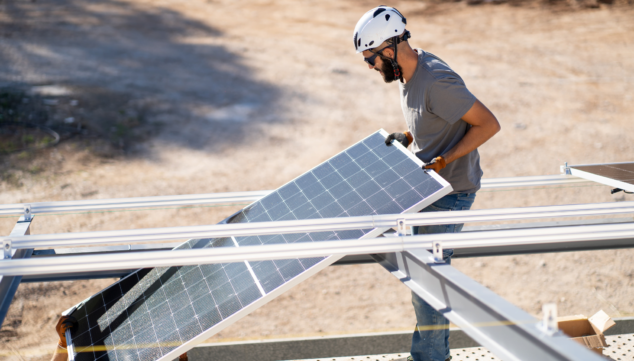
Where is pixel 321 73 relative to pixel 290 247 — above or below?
below

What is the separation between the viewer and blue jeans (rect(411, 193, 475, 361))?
251cm

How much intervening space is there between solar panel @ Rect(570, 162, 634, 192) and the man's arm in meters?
0.87

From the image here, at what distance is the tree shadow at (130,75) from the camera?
8.09m

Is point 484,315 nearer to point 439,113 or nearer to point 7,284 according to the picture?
point 439,113

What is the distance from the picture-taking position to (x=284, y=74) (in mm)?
10305

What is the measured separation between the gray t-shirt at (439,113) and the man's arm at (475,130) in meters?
0.05

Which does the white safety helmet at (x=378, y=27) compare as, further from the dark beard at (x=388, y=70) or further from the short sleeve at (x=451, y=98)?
the short sleeve at (x=451, y=98)

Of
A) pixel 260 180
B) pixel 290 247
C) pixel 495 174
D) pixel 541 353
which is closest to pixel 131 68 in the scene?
pixel 260 180

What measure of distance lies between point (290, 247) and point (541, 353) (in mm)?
855

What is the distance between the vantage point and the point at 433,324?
251cm

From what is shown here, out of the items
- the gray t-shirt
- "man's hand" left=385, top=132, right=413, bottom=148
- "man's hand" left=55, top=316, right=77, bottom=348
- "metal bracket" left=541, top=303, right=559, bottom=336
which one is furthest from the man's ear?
"man's hand" left=55, top=316, right=77, bottom=348

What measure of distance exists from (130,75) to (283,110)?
354 cm

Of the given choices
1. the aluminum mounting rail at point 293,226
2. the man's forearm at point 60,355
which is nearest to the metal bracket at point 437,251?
the aluminum mounting rail at point 293,226

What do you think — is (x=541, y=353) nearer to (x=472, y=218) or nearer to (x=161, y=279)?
(x=472, y=218)
